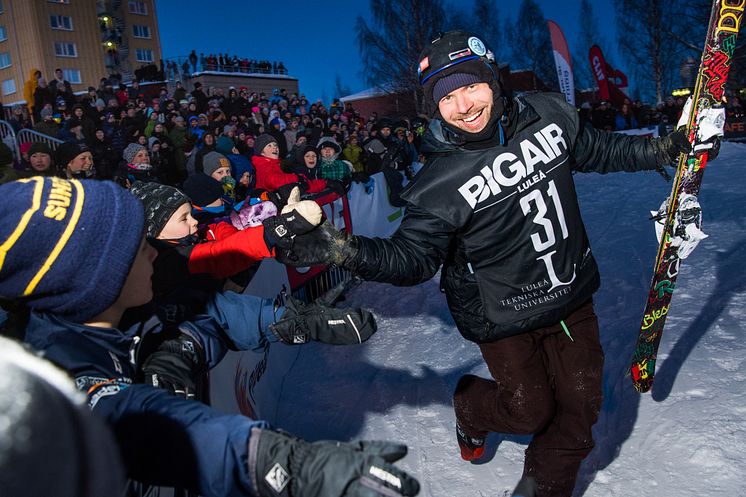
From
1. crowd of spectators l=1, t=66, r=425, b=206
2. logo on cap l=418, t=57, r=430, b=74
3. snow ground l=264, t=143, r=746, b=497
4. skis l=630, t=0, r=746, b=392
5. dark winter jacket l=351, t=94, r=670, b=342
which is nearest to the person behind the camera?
dark winter jacket l=351, t=94, r=670, b=342

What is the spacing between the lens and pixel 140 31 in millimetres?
49906

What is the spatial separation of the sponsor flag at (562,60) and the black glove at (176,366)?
1850 centimetres

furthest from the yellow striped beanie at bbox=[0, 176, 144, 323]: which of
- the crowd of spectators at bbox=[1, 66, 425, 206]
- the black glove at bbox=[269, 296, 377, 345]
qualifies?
the crowd of spectators at bbox=[1, 66, 425, 206]

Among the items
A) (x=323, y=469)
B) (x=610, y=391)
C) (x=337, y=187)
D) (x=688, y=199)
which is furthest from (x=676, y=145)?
(x=337, y=187)

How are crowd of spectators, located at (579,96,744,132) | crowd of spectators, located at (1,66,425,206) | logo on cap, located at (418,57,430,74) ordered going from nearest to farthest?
logo on cap, located at (418,57,430,74) < crowd of spectators, located at (1,66,425,206) < crowd of spectators, located at (579,96,744,132)

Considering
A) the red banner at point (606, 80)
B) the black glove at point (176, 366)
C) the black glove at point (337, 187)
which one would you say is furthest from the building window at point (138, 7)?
the black glove at point (176, 366)

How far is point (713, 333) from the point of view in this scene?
4078 millimetres

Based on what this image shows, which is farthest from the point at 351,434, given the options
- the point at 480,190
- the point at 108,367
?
the point at 108,367

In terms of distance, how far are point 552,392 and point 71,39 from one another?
52521 mm

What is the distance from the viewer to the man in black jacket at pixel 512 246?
8.04ft

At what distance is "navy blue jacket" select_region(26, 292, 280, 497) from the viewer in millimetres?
1209

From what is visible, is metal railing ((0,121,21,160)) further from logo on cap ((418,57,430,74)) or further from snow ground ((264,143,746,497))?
logo on cap ((418,57,430,74))

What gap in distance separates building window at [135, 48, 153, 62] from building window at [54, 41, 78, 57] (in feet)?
19.6

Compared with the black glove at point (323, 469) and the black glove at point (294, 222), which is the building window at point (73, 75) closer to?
the black glove at point (294, 222)
